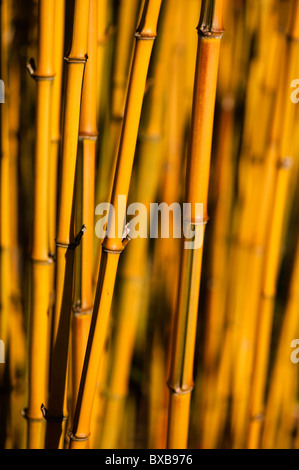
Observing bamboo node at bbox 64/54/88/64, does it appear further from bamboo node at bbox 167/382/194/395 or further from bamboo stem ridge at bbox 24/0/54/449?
bamboo node at bbox 167/382/194/395

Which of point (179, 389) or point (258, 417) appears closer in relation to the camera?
point (179, 389)

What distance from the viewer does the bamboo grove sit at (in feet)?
1.45

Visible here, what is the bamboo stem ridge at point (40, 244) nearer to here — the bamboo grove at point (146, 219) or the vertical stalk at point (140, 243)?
the bamboo grove at point (146, 219)

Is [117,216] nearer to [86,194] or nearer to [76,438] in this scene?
[86,194]

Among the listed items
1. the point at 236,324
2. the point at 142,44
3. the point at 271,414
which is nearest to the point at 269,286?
the point at 236,324

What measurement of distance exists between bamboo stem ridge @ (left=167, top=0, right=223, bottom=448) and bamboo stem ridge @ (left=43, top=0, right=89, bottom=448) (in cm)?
9

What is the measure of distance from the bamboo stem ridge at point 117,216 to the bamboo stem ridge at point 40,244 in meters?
0.07

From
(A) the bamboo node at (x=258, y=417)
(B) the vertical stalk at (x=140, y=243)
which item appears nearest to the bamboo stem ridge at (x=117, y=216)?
(B) the vertical stalk at (x=140, y=243)

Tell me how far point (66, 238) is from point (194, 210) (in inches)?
4.4

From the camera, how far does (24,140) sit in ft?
2.55

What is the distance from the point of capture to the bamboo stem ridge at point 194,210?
41 centimetres

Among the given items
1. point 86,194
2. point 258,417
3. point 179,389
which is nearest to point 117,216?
point 86,194

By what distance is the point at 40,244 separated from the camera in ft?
1.67
